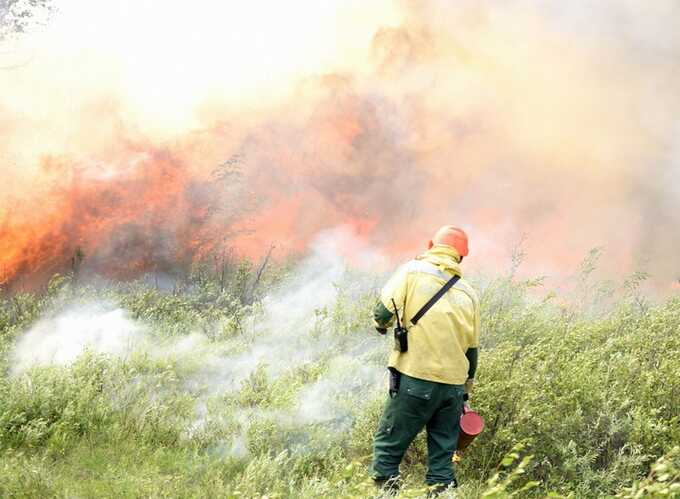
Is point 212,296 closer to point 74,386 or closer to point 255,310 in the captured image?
point 255,310

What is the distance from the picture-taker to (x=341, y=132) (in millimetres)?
9320

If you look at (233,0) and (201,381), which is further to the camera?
(233,0)


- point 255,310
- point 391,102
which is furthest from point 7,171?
point 391,102

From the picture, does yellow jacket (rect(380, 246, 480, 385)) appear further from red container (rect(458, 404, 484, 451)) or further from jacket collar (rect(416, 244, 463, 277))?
red container (rect(458, 404, 484, 451))

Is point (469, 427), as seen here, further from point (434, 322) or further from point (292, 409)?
point (292, 409)

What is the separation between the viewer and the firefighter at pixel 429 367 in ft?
13.1

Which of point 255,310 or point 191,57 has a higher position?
point 191,57

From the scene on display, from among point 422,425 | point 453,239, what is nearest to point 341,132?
point 453,239

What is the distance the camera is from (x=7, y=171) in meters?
6.89

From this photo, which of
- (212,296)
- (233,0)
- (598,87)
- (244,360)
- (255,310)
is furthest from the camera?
(598,87)

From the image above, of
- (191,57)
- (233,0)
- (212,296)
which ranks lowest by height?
(212,296)

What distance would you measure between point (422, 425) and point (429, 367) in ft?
1.36

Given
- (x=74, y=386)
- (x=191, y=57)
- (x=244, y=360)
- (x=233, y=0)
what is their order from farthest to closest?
1. (x=233, y=0)
2. (x=191, y=57)
3. (x=244, y=360)
4. (x=74, y=386)

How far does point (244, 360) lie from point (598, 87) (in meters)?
8.64
